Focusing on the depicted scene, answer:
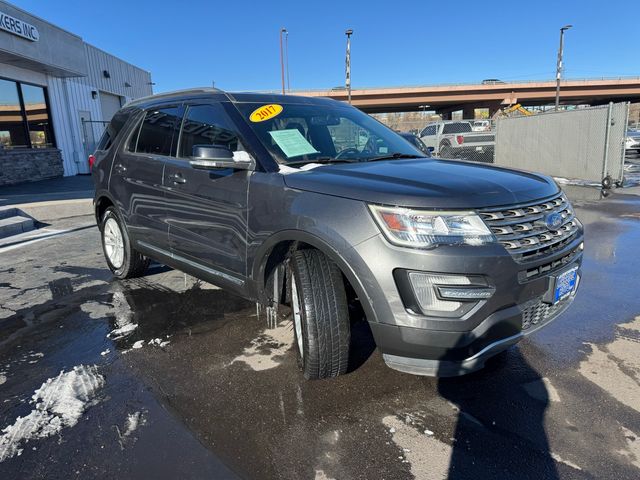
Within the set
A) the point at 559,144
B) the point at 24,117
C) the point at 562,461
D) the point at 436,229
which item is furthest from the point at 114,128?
the point at 24,117

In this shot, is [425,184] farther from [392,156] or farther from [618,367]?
[618,367]

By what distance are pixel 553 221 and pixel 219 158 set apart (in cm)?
206

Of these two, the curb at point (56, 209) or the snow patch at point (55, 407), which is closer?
the snow patch at point (55, 407)

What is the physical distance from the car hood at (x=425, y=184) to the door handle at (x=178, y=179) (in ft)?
3.92

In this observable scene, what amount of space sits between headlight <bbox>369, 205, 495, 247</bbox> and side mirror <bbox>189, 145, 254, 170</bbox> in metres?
1.19

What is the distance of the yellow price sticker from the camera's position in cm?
332

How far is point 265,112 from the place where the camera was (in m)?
3.43

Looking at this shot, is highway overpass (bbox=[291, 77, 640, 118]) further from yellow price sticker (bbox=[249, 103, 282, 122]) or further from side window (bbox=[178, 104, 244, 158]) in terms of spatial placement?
yellow price sticker (bbox=[249, 103, 282, 122])

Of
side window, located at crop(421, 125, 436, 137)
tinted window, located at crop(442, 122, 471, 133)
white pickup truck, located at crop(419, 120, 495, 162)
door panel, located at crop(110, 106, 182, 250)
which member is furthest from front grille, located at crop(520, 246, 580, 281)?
side window, located at crop(421, 125, 436, 137)

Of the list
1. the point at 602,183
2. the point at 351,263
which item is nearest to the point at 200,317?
the point at 351,263

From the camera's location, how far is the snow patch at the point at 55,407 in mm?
2443

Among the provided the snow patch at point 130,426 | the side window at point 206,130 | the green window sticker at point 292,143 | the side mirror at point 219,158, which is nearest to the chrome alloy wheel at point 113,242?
the side window at point 206,130

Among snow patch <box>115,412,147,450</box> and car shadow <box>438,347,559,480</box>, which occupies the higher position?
snow patch <box>115,412,147,450</box>

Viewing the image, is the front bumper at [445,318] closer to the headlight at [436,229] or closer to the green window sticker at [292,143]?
the headlight at [436,229]
